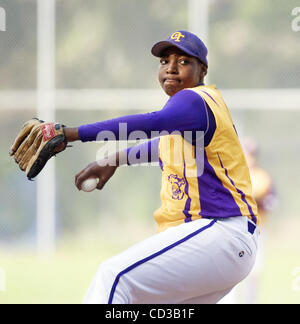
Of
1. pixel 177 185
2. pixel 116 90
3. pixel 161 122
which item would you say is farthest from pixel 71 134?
pixel 116 90

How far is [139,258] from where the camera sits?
3.26 meters

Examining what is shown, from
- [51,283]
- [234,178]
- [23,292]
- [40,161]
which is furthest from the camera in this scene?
[51,283]

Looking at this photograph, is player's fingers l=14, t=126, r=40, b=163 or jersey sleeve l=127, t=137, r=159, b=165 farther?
jersey sleeve l=127, t=137, r=159, b=165

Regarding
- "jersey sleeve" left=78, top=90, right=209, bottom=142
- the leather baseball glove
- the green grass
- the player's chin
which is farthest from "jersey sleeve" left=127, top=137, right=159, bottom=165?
the green grass

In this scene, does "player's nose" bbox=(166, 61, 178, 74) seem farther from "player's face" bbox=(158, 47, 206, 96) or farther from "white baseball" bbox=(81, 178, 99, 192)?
"white baseball" bbox=(81, 178, 99, 192)

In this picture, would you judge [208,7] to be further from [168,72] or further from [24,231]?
[168,72]

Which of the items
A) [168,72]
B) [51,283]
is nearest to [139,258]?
[168,72]

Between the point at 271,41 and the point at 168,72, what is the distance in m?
8.01

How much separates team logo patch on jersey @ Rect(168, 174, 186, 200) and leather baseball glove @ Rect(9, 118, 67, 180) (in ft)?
2.06

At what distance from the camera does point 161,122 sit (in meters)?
3.23

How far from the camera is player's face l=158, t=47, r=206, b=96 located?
12.1ft

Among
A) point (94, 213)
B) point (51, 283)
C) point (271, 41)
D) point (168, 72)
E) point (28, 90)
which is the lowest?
point (51, 283)

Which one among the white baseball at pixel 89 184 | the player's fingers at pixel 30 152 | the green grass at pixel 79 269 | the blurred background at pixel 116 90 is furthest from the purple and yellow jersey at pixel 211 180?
the blurred background at pixel 116 90

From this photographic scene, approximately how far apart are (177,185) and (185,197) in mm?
84
